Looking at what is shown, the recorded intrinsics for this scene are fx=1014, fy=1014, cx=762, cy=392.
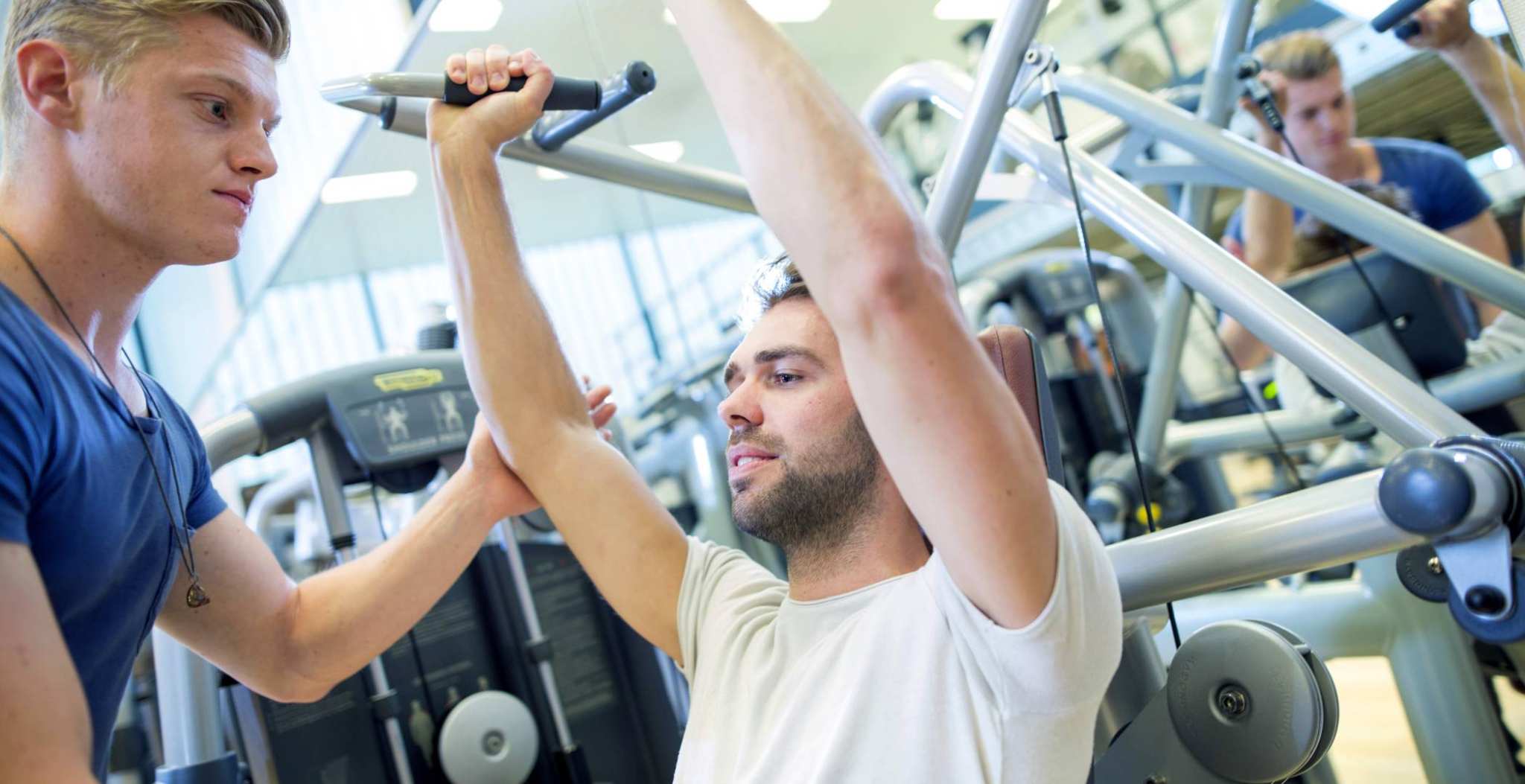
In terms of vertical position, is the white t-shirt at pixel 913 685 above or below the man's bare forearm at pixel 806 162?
below

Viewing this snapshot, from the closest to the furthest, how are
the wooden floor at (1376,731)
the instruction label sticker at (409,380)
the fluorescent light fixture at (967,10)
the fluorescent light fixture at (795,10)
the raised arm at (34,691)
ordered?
the raised arm at (34,691) → the wooden floor at (1376,731) → the instruction label sticker at (409,380) → the fluorescent light fixture at (795,10) → the fluorescent light fixture at (967,10)

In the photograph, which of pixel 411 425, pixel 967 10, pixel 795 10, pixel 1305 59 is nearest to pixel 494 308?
Answer: pixel 411 425

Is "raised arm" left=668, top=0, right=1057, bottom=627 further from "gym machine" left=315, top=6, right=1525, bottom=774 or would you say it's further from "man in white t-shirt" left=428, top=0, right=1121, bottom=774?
"gym machine" left=315, top=6, right=1525, bottom=774

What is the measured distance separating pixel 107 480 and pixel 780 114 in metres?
0.62

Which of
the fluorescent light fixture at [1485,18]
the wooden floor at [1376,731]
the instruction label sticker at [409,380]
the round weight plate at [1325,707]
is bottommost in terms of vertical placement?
the wooden floor at [1376,731]

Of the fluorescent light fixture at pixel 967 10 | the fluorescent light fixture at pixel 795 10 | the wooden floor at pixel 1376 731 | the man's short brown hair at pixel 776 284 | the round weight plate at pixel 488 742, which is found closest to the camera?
the man's short brown hair at pixel 776 284

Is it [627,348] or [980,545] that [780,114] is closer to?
[980,545]

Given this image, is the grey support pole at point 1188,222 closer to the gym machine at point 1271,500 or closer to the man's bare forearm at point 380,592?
the gym machine at point 1271,500

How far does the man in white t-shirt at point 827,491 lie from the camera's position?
655 mm

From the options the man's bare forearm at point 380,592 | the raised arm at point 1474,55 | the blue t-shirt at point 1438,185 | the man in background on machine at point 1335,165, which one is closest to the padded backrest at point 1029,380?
the man's bare forearm at point 380,592

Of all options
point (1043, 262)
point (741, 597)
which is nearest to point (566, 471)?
point (741, 597)

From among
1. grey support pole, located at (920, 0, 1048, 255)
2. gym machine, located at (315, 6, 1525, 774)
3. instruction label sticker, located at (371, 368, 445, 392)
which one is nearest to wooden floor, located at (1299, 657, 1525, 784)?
gym machine, located at (315, 6, 1525, 774)

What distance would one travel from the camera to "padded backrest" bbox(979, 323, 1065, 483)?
38.3 inches

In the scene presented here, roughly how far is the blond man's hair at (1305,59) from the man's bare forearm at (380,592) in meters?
1.95
